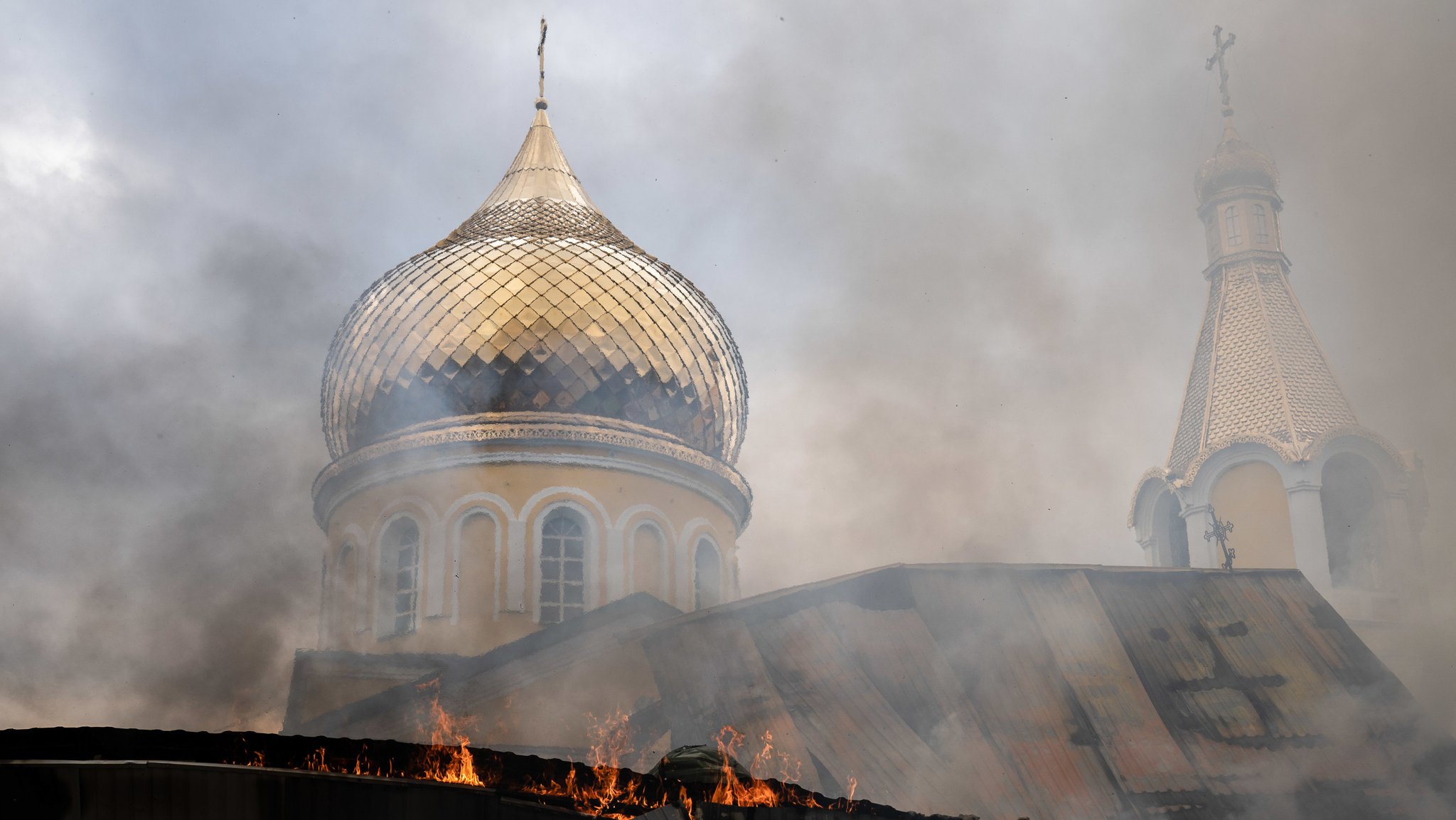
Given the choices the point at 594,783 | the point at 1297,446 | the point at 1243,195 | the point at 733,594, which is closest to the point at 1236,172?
the point at 1243,195

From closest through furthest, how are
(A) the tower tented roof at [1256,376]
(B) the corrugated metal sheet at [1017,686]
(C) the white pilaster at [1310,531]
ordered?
(B) the corrugated metal sheet at [1017,686] → (C) the white pilaster at [1310,531] → (A) the tower tented roof at [1256,376]

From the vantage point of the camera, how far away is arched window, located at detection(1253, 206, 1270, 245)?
103 ft

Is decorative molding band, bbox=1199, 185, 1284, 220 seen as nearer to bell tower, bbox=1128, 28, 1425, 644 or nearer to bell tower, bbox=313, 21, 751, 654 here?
bell tower, bbox=1128, 28, 1425, 644

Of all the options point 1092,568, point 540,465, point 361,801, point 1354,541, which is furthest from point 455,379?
point 1354,541

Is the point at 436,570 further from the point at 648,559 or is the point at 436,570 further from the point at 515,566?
the point at 648,559

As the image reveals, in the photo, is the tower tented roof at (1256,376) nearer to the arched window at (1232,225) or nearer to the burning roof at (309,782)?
the arched window at (1232,225)

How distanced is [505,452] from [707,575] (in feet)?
10.5

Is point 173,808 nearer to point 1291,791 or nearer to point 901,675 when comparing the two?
point 901,675

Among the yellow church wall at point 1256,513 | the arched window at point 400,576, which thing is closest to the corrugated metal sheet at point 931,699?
the arched window at point 400,576

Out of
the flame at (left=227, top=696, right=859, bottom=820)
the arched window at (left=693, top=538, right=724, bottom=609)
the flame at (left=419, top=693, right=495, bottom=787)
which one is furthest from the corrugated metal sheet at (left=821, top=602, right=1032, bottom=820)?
the flame at (left=419, top=693, right=495, bottom=787)

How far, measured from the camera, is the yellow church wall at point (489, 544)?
21000 millimetres

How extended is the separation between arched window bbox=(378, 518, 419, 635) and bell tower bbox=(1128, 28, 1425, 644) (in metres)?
12.4

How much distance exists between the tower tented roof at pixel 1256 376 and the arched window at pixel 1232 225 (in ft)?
1.46

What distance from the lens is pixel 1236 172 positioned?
31094mm
